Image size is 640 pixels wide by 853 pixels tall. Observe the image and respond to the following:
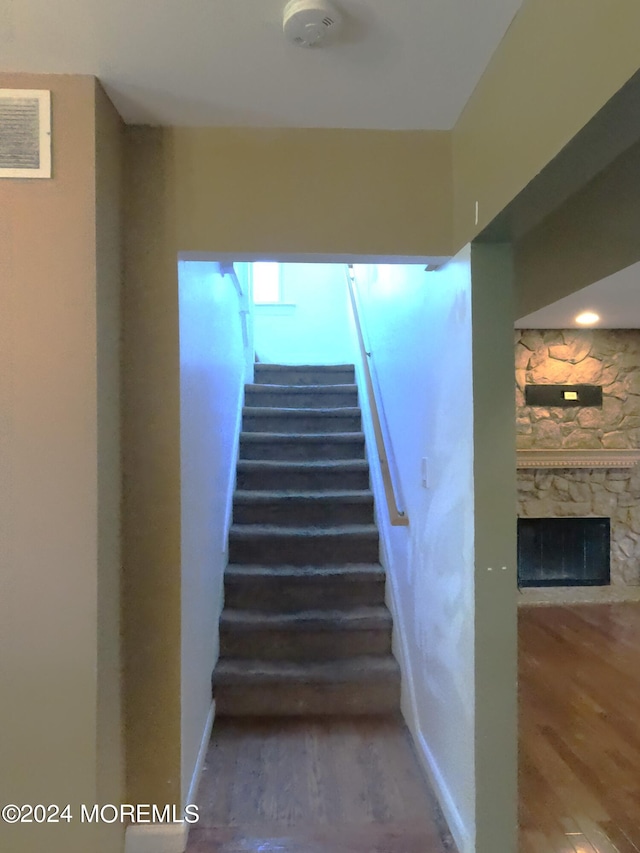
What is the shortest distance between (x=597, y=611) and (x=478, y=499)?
131 inches

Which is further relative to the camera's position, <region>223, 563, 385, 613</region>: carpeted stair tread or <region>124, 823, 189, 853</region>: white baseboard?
<region>223, 563, 385, 613</region>: carpeted stair tread

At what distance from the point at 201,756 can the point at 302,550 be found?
1116 mm

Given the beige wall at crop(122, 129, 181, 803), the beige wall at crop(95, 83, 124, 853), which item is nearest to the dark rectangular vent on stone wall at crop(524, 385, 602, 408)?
the beige wall at crop(122, 129, 181, 803)

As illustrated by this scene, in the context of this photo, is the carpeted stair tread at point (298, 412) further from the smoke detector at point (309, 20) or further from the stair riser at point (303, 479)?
the smoke detector at point (309, 20)

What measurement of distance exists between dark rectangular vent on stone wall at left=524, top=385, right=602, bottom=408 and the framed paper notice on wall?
3852 mm

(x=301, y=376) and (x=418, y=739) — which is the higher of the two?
(x=301, y=376)

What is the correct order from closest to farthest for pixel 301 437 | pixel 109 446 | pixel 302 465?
pixel 109 446
pixel 302 465
pixel 301 437

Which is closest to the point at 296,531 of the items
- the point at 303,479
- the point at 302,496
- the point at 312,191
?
the point at 302,496

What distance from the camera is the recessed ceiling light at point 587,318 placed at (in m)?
4.04

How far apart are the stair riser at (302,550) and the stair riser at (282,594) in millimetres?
172

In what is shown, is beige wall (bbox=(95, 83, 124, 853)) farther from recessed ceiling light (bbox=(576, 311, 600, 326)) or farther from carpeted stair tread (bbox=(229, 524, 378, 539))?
recessed ceiling light (bbox=(576, 311, 600, 326))

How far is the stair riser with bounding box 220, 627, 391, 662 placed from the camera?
2730 millimetres

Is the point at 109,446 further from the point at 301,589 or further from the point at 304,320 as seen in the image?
the point at 304,320

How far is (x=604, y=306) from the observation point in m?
3.82
